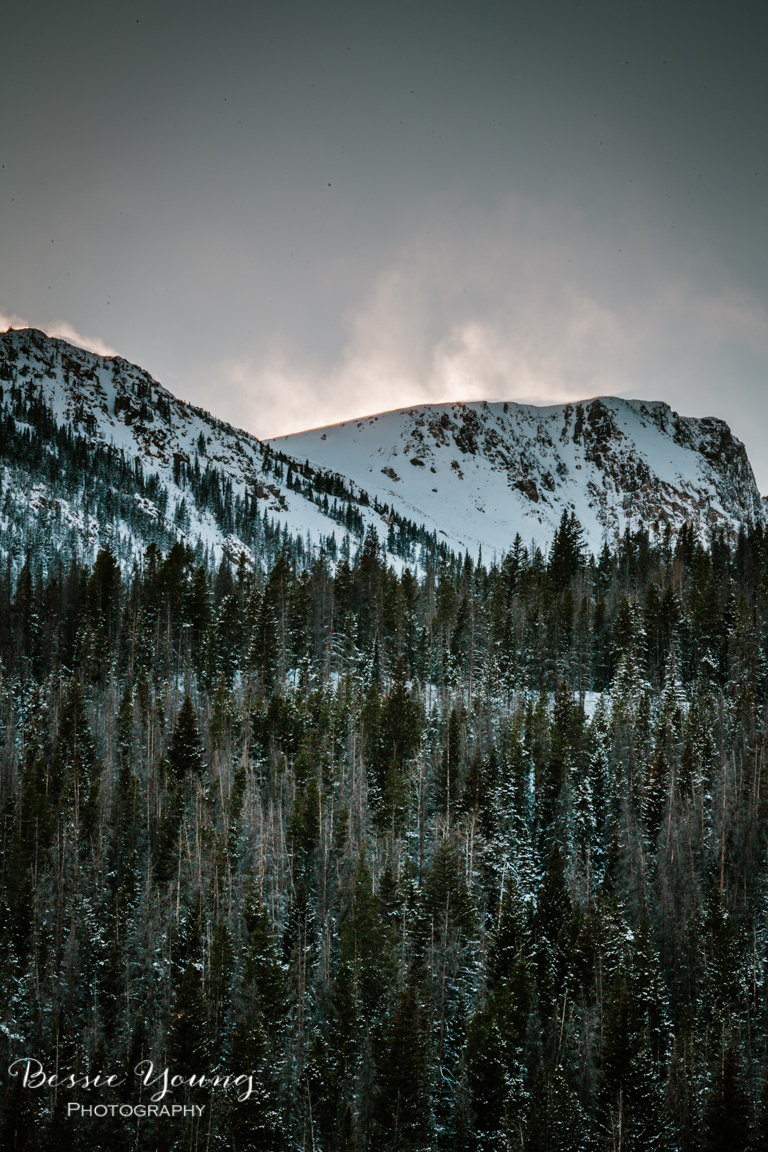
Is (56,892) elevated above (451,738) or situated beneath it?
situated beneath

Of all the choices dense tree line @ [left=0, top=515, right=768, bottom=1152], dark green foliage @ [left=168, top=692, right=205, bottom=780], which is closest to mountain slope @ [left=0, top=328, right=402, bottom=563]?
dense tree line @ [left=0, top=515, right=768, bottom=1152]

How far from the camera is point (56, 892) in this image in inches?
1704

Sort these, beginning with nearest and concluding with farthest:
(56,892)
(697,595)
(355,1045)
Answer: (355,1045)
(56,892)
(697,595)

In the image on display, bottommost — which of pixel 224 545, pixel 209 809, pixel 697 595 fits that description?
pixel 209 809

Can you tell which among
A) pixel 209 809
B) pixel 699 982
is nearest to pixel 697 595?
pixel 699 982

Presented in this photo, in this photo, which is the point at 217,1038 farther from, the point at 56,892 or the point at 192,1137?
the point at 56,892

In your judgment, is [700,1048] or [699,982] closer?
[700,1048]

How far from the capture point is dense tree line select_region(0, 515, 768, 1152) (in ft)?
97.2

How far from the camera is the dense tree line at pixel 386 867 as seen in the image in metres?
29.6

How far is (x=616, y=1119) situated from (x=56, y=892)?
120ft
